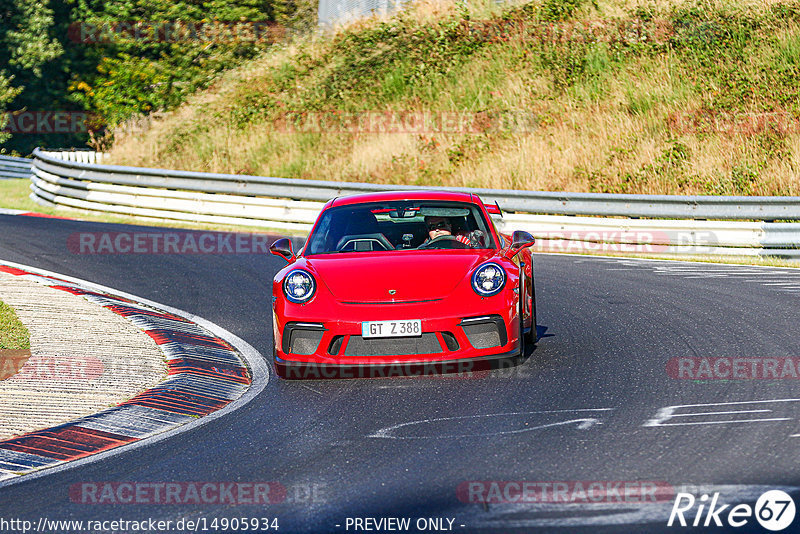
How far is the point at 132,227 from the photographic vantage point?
64.8 feet

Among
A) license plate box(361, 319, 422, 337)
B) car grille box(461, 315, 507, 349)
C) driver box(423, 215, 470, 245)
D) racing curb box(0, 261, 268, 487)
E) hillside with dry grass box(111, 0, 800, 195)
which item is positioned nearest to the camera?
racing curb box(0, 261, 268, 487)

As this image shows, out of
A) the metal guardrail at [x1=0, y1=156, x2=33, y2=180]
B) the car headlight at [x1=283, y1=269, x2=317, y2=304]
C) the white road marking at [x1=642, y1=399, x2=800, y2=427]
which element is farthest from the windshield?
the metal guardrail at [x1=0, y1=156, x2=33, y2=180]

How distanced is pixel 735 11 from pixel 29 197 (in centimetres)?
1773

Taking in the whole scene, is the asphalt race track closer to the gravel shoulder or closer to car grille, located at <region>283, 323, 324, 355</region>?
car grille, located at <region>283, 323, 324, 355</region>

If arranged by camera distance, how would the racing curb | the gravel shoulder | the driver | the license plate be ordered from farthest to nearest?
1. the driver
2. the license plate
3. the gravel shoulder
4. the racing curb

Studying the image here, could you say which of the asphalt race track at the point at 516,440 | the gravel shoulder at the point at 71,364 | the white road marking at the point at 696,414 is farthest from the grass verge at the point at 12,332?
the white road marking at the point at 696,414

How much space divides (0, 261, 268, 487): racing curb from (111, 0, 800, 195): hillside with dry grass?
39.6ft

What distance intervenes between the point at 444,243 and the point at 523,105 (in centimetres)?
1760

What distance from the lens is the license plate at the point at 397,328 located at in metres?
7.73

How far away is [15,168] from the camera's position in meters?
33.6

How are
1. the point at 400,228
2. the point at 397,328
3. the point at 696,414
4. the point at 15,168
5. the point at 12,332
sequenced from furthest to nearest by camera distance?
1. the point at 15,168
2. the point at 12,332
3. the point at 400,228
4. the point at 397,328
5. the point at 696,414

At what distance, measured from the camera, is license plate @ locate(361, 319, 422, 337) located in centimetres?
773

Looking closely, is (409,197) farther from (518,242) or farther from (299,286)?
(299,286)

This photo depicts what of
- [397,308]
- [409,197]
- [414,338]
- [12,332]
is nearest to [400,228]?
[409,197]
